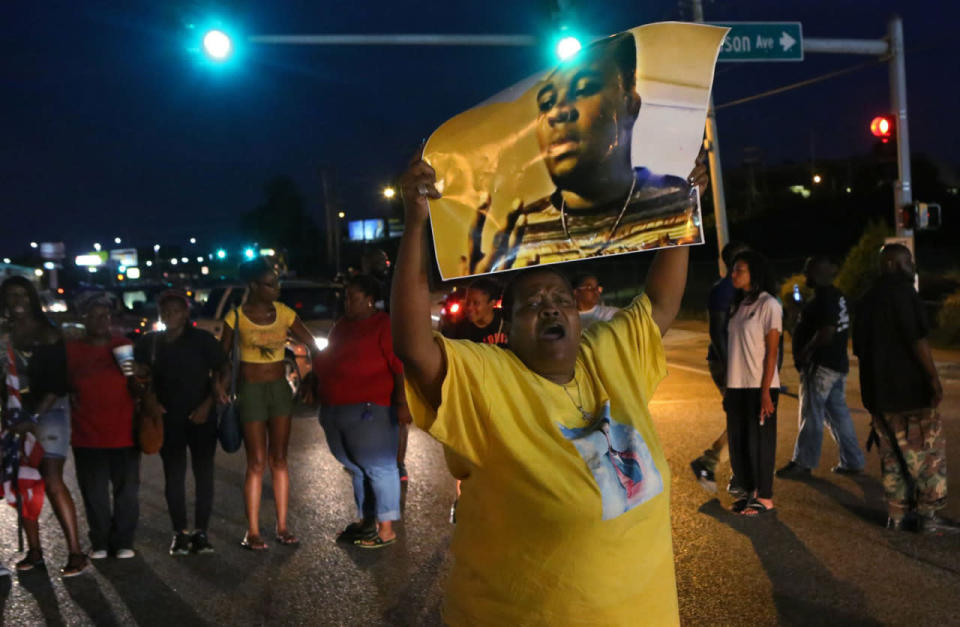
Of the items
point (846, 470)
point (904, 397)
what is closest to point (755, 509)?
point (904, 397)

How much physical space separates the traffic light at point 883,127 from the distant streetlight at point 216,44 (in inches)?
371

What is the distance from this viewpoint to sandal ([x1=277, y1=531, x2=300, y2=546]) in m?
6.19

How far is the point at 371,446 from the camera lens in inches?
241

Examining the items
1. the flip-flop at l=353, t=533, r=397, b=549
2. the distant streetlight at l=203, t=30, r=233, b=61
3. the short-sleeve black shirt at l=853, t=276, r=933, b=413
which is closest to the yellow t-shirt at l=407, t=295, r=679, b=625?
the flip-flop at l=353, t=533, r=397, b=549

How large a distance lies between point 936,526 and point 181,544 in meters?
4.93

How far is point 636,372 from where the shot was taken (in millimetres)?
2762

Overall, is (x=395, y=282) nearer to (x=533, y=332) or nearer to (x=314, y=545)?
(x=533, y=332)

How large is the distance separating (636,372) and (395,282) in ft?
2.66

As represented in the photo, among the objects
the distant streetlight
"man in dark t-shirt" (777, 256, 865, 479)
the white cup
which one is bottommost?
"man in dark t-shirt" (777, 256, 865, 479)

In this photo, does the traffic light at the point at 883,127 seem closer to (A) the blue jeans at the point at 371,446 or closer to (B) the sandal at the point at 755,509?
(B) the sandal at the point at 755,509

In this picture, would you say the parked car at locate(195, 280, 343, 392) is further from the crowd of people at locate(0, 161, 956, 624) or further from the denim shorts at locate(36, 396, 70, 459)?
the denim shorts at locate(36, 396, 70, 459)

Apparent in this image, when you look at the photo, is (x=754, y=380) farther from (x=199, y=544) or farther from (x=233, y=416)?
(x=199, y=544)

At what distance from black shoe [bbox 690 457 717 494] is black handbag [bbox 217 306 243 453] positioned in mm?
3532

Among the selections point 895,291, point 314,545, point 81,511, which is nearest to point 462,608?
point 314,545
